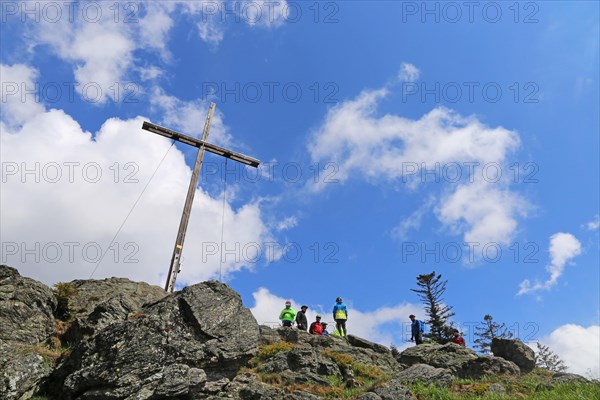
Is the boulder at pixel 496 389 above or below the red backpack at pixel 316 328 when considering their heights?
below

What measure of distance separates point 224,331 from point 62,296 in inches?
320

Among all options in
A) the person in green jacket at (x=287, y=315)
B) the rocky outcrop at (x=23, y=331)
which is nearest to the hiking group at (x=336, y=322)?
the person in green jacket at (x=287, y=315)

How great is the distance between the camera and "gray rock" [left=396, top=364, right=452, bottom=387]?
1606 centimetres

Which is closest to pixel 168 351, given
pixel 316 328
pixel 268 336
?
pixel 268 336

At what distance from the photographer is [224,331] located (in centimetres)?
1400

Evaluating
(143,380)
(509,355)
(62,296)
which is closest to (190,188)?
(62,296)

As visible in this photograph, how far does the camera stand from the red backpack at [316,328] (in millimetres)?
23661

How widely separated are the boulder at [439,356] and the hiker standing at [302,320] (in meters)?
5.49

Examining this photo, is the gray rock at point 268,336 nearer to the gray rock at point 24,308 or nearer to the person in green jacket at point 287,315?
the person in green jacket at point 287,315

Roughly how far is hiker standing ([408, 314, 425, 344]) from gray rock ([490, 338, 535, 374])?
14.3 feet

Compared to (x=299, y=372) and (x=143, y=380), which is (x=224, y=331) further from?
(x=299, y=372)

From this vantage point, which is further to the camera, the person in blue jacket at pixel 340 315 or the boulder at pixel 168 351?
the person in blue jacket at pixel 340 315

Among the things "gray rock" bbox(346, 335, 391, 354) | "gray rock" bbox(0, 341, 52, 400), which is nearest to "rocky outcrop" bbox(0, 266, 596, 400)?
"gray rock" bbox(0, 341, 52, 400)

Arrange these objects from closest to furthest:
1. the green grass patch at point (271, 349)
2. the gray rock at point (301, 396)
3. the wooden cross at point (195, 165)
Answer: the gray rock at point (301, 396) → the green grass patch at point (271, 349) → the wooden cross at point (195, 165)
